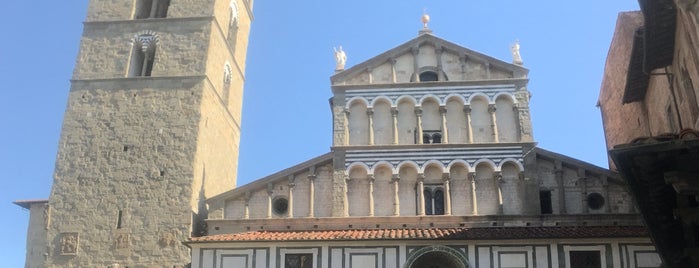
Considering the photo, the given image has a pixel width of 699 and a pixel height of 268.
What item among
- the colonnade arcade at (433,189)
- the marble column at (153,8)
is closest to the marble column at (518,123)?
the colonnade arcade at (433,189)

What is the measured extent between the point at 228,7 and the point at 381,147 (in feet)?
32.2

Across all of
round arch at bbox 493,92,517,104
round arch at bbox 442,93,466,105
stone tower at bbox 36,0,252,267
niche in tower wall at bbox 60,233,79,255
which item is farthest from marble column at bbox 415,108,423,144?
niche in tower wall at bbox 60,233,79,255

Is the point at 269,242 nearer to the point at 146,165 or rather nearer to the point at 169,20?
the point at 146,165

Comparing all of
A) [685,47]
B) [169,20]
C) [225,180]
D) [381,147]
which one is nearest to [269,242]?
[381,147]

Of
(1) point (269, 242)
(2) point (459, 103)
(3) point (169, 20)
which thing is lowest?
(1) point (269, 242)

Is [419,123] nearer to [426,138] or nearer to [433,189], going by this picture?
[426,138]

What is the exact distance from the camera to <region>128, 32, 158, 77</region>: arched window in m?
24.8

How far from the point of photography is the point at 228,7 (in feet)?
90.5

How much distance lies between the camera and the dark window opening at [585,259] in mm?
18984

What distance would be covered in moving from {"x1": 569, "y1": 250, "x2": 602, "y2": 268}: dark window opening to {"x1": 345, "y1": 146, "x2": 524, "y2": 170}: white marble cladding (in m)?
3.55

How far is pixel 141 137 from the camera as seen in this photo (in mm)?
22969

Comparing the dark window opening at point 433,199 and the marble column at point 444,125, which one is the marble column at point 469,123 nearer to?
the marble column at point 444,125

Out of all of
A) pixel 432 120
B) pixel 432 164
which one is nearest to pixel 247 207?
pixel 432 164

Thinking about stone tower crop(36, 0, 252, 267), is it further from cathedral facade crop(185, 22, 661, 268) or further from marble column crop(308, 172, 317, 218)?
marble column crop(308, 172, 317, 218)
